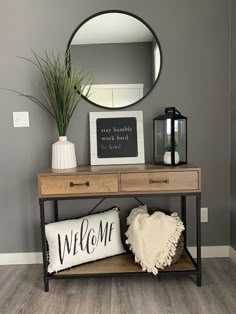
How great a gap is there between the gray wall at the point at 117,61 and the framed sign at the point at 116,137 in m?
0.24

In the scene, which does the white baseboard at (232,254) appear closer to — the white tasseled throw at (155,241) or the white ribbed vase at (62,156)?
the white tasseled throw at (155,241)

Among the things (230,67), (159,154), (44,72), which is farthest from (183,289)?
(44,72)

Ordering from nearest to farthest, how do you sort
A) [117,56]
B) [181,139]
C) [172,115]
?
1. [172,115]
2. [181,139]
3. [117,56]

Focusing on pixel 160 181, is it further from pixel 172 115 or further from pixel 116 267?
pixel 116 267

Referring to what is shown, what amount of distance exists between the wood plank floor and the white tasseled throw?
17cm

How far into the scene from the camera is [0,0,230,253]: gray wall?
7.07 ft

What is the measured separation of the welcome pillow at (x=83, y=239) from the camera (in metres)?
1.93

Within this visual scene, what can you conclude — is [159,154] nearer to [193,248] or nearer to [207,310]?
[193,248]

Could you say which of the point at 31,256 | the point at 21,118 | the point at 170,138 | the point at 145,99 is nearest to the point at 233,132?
the point at 170,138

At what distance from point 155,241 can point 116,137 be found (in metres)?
0.79

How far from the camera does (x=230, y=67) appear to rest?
2.19m

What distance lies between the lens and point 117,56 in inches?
86.2

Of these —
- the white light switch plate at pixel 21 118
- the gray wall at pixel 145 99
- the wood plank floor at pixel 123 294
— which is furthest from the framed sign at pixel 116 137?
the wood plank floor at pixel 123 294

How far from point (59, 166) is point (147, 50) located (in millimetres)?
1066
